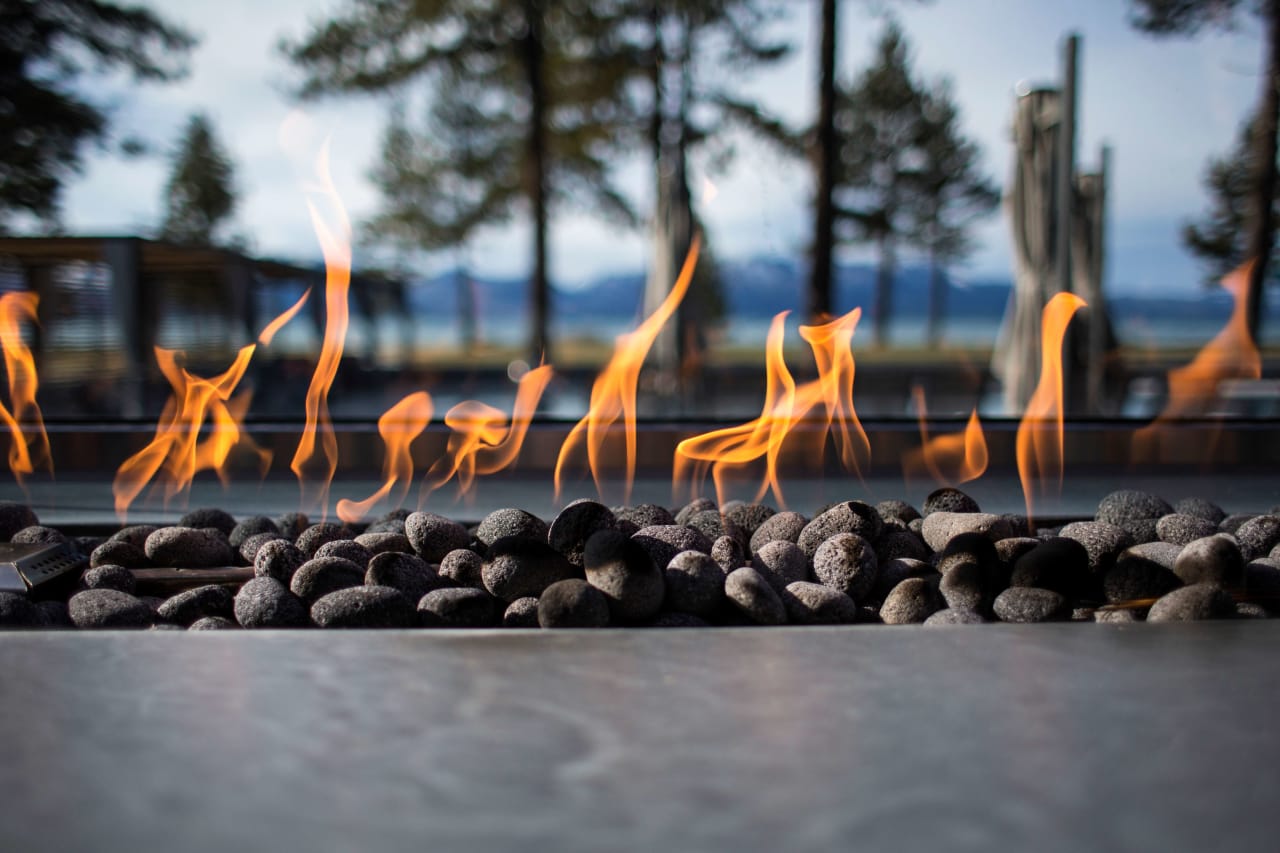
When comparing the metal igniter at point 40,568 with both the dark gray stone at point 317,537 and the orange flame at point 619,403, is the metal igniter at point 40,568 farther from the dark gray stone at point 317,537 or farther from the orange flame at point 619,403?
the orange flame at point 619,403

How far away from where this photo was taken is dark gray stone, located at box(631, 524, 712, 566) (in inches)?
95.3

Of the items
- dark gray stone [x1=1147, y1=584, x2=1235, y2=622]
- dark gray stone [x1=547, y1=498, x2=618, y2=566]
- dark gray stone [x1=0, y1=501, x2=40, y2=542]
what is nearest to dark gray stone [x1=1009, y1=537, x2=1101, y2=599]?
dark gray stone [x1=1147, y1=584, x2=1235, y2=622]

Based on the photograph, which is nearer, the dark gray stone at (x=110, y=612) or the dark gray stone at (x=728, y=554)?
the dark gray stone at (x=110, y=612)

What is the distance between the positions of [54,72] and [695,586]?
A: 11.6 m

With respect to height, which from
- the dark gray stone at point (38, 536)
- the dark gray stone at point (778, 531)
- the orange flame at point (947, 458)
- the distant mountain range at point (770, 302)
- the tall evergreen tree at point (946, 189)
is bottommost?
the orange flame at point (947, 458)

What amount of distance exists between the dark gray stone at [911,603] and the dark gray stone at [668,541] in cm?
50

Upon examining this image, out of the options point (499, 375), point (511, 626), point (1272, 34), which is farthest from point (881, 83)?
point (511, 626)

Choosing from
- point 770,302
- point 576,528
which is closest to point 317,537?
point 576,528

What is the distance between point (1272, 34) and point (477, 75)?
867 centimetres

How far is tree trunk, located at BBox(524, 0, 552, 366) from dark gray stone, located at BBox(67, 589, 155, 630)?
956cm

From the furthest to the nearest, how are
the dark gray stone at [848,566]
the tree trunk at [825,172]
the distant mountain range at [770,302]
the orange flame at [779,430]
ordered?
the distant mountain range at [770,302] → the tree trunk at [825,172] → the orange flame at [779,430] → the dark gray stone at [848,566]

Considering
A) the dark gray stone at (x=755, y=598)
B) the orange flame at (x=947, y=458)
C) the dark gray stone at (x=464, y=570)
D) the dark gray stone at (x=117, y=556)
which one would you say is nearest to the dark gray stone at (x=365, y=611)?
the dark gray stone at (x=464, y=570)

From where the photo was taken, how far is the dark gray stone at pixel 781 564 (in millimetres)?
2375

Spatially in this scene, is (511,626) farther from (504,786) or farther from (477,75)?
(477,75)
